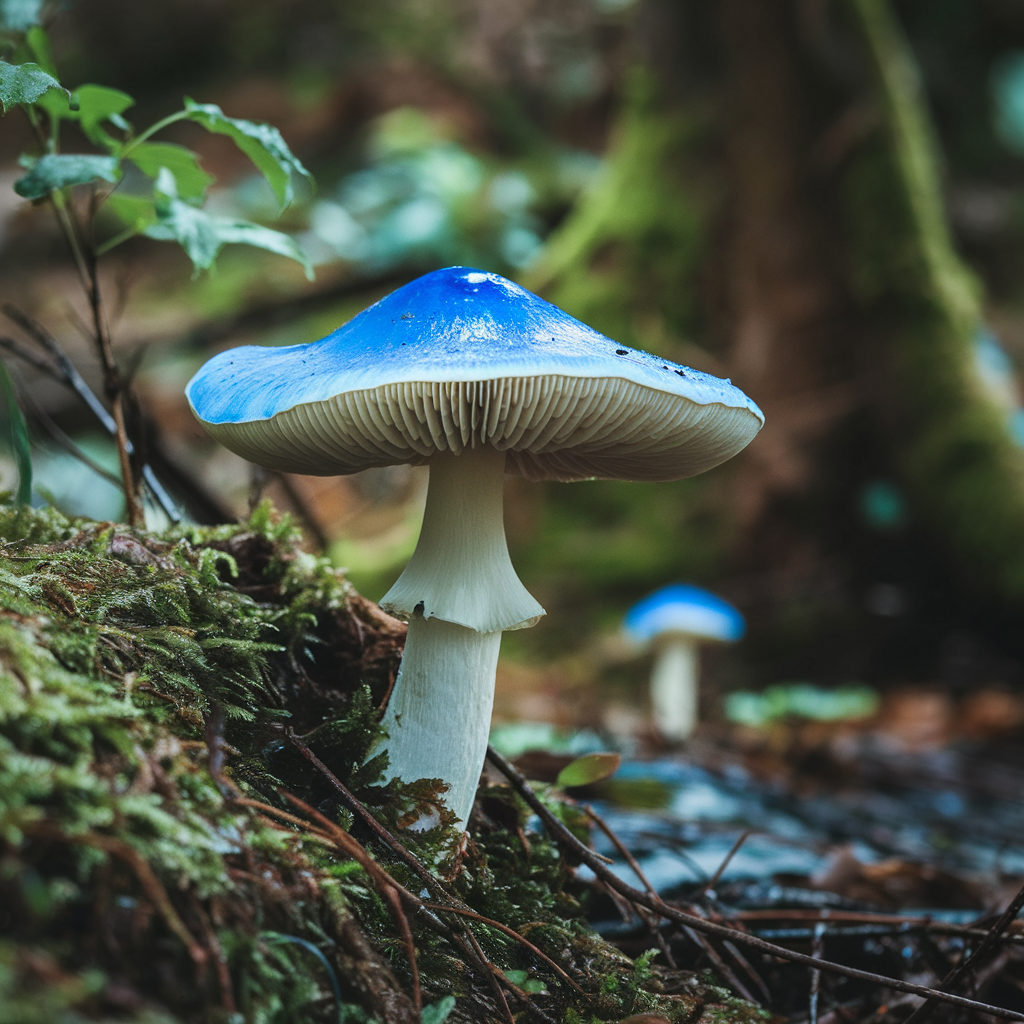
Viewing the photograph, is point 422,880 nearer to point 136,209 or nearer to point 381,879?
point 381,879

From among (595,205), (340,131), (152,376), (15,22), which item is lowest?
(15,22)

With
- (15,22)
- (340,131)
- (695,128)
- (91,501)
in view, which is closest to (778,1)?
(695,128)

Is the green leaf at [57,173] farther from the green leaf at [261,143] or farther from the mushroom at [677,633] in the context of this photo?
the mushroom at [677,633]

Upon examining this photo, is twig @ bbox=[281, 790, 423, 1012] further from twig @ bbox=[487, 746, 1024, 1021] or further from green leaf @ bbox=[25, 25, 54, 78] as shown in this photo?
green leaf @ bbox=[25, 25, 54, 78]

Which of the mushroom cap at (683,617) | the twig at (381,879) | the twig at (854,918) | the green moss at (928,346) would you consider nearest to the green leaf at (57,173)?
the twig at (381,879)

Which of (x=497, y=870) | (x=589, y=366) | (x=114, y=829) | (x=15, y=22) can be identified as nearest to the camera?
(x=114, y=829)

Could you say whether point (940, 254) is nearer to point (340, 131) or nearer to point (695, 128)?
point (695, 128)
